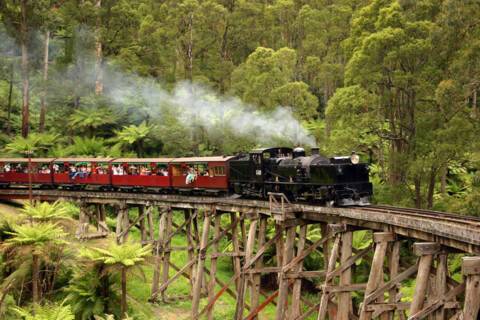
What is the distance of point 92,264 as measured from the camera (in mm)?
18250

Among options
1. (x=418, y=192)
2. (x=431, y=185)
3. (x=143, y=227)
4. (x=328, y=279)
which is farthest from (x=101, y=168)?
(x=328, y=279)

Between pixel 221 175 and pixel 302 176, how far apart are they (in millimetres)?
5261

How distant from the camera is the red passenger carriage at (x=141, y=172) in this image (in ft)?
85.9

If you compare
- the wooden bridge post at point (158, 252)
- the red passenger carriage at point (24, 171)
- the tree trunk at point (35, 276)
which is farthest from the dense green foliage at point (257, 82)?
the tree trunk at point (35, 276)

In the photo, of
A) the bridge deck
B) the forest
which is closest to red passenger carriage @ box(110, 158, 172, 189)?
the bridge deck

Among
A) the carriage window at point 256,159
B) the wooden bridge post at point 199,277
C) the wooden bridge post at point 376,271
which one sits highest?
the carriage window at point 256,159

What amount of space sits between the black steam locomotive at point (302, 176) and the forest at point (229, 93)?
10.2 feet

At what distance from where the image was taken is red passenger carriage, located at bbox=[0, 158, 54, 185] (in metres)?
30.4

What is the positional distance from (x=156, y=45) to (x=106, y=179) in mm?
16865

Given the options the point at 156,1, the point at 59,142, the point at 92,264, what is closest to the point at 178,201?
the point at 92,264

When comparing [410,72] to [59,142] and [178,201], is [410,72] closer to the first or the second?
[178,201]

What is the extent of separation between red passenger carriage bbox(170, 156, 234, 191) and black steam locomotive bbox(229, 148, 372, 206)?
1.96 feet

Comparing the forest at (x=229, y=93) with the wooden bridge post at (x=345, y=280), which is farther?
the forest at (x=229, y=93)

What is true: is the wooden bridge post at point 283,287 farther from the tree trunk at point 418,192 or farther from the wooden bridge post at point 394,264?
the tree trunk at point 418,192
